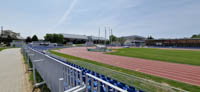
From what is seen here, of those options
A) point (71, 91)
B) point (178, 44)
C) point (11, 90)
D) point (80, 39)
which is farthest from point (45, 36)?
point (178, 44)

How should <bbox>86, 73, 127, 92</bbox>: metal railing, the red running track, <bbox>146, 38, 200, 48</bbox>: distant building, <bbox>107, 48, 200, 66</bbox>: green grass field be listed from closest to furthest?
<bbox>86, 73, 127, 92</bbox>: metal railing
the red running track
<bbox>107, 48, 200, 66</bbox>: green grass field
<bbox>146, 38, 200, 48</bbox>: distant building

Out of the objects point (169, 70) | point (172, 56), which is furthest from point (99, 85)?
point (172, 56)

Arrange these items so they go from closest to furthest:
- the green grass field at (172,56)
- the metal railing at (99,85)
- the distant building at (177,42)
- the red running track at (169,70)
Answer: the metal railing at (99,85) → the red running track at (169,70) → the green grass field at (172,56) → the distant building at (177,42)

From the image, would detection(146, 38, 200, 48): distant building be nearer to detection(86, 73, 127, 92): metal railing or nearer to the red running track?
the red running track

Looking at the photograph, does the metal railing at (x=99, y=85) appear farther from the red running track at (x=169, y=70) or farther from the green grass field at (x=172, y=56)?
the green grass field at (x=172, y=56)

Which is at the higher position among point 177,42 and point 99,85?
point 177,42

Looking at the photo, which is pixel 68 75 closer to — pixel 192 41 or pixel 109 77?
pixel 109 77

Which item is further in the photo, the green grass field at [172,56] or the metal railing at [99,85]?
the green grass field at [172,56]

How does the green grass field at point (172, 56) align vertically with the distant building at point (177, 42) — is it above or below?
below

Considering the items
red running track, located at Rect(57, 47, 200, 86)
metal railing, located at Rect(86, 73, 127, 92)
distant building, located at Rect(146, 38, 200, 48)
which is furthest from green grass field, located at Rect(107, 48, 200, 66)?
distant building, located at Rect(146, 38, 200, 48)

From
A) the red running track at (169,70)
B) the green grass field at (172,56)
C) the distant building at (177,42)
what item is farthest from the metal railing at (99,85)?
the distant building at (177,42)

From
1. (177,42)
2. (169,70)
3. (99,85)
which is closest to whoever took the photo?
(99,85)

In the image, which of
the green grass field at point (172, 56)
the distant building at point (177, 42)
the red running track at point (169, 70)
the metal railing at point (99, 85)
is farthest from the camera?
the distant building at point (177, 42)

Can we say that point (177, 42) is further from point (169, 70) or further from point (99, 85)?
point (99, 85)
